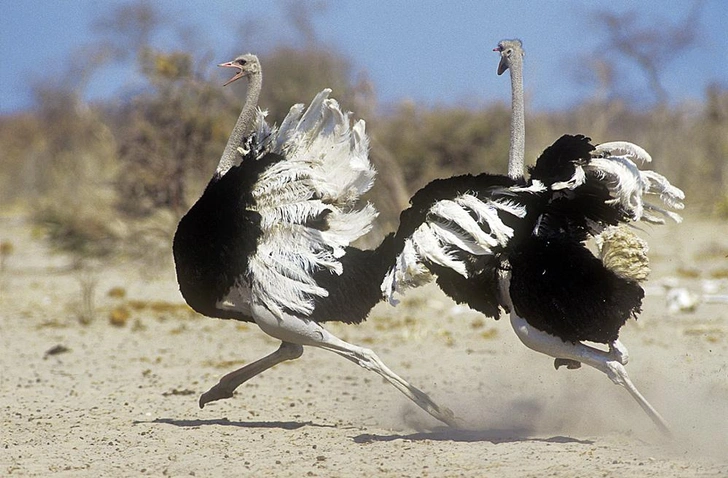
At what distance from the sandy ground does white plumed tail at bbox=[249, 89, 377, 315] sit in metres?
0.87

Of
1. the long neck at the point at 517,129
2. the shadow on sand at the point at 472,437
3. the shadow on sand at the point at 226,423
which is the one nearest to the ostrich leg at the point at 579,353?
the shadow on sand at the point at 472,437

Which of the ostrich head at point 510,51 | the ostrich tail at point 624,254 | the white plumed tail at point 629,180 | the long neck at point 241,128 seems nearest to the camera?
the white plumed tail at point 629,180

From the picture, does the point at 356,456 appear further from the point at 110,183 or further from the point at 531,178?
the point at 110,183

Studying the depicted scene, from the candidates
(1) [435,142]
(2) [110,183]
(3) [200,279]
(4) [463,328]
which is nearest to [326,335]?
(3) [200,279]

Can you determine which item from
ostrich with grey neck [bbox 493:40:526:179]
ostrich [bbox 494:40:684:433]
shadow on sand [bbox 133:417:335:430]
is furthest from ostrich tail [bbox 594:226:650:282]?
shadow on sand [bbox 133:417:335:430]

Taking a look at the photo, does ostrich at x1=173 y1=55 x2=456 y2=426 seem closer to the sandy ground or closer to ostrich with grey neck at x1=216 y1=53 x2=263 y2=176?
ostrich with grey neck at x1=216 y1=53 x2=263 y2=176

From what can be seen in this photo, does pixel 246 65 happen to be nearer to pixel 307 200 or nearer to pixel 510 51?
pixel 307 200

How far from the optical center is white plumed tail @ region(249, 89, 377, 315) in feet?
20.6

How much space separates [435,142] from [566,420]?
1433 cm

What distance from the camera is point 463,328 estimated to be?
1112 cm

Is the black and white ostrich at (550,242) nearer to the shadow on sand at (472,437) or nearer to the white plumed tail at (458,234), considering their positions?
the white plumed tail at (458,234)

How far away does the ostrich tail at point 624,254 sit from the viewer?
19.0 feet

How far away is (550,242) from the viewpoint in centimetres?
576

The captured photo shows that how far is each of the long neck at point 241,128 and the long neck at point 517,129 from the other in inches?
62.2
